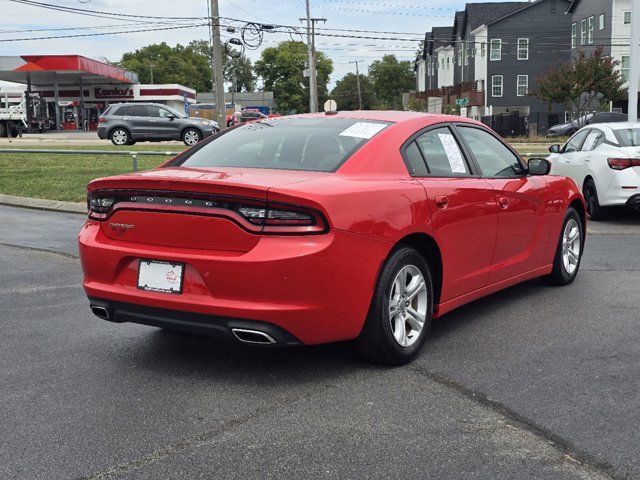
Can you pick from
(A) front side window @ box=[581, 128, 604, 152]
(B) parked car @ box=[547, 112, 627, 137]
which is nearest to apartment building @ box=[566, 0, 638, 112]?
(B) parked car @ box=[547, 112, 627, 137]

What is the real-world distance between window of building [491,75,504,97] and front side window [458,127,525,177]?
182 feet

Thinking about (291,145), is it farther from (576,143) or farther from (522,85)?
(522,85)

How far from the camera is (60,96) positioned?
63.2 m

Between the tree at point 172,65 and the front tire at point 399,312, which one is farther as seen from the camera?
the tree at point 172,65

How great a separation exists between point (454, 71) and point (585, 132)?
198 feet

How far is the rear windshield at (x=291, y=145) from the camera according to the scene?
4.88 metres

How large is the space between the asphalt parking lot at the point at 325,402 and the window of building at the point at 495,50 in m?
55.7

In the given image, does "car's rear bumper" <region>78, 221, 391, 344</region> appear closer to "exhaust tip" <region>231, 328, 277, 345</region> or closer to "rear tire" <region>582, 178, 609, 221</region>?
"exhaust tip" <region>231, 328, 277, 345</region>

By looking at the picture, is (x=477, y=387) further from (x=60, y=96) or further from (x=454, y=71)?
(x=454, y=71)

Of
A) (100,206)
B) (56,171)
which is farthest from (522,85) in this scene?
(100,206)

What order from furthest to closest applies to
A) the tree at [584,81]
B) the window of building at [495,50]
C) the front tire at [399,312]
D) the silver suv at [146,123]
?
the window of building at [495,50] < the tree at [584,81] < the silver suv at [146,123] < the front tire at [399,312]

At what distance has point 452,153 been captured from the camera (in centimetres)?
555

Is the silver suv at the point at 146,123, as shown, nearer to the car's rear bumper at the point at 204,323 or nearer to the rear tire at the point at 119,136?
the rear tire at the point at 119,136

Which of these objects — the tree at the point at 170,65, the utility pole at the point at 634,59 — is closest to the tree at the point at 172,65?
the tree at the point at 170,65
